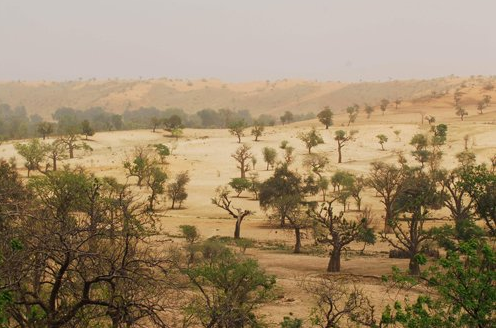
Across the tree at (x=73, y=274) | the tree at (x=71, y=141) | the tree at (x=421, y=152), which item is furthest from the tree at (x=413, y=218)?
the tree at (x=71, y=141)

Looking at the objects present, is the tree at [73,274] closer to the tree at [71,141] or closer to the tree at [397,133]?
the tree at [71,141]

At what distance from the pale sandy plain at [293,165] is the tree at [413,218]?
63.9 inches

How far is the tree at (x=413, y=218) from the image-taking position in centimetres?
2642

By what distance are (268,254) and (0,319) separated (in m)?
23.8

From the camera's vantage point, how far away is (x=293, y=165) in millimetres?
70500

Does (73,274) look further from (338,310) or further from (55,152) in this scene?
(55,152)

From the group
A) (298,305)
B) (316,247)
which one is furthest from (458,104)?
(298,305)

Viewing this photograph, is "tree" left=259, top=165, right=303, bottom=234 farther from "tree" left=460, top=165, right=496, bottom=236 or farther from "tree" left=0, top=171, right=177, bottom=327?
"tree" left=0, top=171, right=177, bottom=327

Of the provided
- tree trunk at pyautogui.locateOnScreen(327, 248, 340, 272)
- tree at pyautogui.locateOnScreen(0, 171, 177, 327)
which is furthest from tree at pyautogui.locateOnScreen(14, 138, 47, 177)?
tree at pyautogui.locateOnScreen(0, 171, 177, 327)

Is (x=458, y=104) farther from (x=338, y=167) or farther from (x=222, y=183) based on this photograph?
(x=222, y=183)

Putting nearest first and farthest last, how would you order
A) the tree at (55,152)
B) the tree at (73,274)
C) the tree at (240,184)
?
the tree at (73,274)
the tree at (240,184)
the tree at (55,152)

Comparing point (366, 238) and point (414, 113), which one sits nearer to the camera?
point (366, 238)

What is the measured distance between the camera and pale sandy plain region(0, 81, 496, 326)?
87.2 ft

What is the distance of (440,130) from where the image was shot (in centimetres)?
7969
